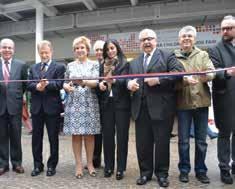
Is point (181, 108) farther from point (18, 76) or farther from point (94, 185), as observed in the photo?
point (18, 76)

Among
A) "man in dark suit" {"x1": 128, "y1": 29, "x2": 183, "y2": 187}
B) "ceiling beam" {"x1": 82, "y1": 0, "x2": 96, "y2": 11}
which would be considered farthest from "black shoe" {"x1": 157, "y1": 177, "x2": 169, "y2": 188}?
"ceiling beam" {"x1": 82, "y1": 0, "x2": 96, "y2": 11}

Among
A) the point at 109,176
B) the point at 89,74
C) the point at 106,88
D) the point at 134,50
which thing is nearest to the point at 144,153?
the point at 109,176

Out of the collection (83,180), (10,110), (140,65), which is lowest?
(83,180)

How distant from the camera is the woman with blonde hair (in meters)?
4.08

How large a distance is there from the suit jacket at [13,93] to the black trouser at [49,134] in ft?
0.99

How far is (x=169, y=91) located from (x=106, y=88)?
78cm

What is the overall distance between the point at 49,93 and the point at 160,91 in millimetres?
1435

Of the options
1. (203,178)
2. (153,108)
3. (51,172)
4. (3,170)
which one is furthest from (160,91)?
(3,170)

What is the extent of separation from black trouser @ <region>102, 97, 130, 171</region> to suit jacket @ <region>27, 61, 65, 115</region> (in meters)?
0.63

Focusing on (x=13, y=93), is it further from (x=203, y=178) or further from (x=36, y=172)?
(x=203, y=178)

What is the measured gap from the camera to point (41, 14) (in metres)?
13.0

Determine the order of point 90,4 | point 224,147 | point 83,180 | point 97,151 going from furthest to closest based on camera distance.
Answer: point 90,4
point 97,151
point 83,180
point 224,147

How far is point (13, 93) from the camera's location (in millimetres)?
4422

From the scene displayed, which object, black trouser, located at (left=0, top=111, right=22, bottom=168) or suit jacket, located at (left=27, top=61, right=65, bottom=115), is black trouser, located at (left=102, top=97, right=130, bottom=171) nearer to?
suit jacket, located at (left=27, top=61, right=65, bottom=115)
